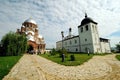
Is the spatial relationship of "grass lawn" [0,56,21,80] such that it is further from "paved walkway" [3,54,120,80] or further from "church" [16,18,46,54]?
"church" [16,18,46,54]

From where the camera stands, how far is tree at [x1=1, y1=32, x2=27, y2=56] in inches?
1160

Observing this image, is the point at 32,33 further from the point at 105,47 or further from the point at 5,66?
the point at 5,66

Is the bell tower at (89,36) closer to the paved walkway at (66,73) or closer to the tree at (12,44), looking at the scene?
the tree at (12,44)

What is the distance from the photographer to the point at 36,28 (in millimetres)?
54406

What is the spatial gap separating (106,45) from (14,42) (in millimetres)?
36283

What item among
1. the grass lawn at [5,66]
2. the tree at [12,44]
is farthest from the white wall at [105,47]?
the grass lawn at [5,66]

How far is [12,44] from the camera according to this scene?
29703 millimetres

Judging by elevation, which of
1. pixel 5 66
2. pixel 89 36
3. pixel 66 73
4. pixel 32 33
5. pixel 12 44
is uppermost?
pixel 32 33

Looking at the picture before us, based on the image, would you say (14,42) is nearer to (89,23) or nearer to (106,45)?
(89,23)

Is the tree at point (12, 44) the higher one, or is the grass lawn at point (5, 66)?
the tree at point (12, 44)

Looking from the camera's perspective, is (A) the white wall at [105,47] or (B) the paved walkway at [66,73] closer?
(B) the paved walkway at [66,73]

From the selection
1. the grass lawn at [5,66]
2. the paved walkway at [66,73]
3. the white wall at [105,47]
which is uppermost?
the white wall at [105,47]

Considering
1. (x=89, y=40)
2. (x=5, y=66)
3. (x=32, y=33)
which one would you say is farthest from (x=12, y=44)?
(x=89, y=40)

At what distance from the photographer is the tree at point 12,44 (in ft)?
96.7
